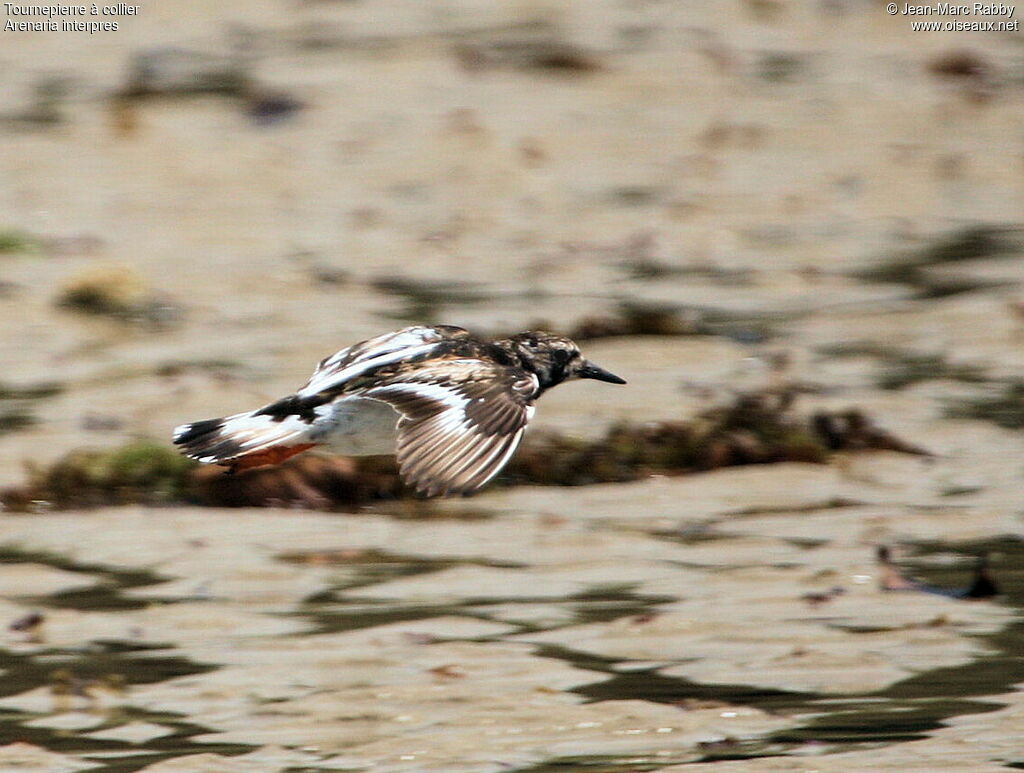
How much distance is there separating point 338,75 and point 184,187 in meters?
1.82

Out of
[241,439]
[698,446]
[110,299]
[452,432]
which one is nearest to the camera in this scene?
[452,432]

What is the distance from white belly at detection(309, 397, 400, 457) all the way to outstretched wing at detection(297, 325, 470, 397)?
110 millimetres

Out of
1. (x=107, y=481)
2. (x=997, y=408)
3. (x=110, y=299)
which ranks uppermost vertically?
(x=110, y=299)

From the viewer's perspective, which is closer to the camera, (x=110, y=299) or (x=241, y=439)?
(x=241, y=439)

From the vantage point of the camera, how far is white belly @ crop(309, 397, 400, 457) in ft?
18.3

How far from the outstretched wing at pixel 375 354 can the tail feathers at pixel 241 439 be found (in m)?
0.13

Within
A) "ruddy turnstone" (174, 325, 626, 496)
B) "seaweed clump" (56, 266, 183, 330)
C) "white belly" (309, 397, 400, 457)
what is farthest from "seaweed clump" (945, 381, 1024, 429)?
"seaweed clump" (56, 266, 183, 330)

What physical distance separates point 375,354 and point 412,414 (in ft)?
2.04

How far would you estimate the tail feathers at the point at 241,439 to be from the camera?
561 cm

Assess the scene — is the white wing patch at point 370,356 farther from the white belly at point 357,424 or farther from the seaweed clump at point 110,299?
the seaweed clump at point 110,299

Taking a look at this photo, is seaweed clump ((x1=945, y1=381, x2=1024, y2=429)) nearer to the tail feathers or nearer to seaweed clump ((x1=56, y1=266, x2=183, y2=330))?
the tail feathers

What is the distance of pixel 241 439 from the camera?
5.66 meters

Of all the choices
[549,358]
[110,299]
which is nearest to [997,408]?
[549,358]

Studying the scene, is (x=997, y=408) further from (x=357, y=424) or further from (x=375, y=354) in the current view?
(x=357, y=424)
